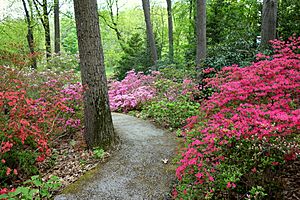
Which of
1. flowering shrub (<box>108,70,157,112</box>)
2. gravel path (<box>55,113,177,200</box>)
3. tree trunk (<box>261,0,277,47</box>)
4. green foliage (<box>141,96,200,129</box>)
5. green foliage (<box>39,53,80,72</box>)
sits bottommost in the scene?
gravel path (<box>55,113,177,200</box>)

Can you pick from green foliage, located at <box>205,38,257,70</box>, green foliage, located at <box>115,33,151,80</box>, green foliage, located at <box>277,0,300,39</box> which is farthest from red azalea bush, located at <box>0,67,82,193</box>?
green foliage, located at <box>277,0,300,39</box>

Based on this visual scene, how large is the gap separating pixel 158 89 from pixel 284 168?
17.8 ft

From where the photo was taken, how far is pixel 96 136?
423 cm

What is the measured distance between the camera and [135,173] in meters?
3.63

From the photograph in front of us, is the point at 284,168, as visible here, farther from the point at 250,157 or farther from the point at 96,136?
the point at 96,136

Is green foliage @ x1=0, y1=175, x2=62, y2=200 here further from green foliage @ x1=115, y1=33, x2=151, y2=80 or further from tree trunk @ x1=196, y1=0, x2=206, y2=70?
green foliage @ x1=115, y1=33, x2=151, y2=80

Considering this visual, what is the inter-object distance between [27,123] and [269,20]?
6.41 m

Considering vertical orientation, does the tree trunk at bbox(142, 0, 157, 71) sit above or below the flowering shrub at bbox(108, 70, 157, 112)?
above

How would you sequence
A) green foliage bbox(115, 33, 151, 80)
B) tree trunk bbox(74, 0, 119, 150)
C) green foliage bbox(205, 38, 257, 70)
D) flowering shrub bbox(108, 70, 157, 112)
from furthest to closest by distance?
1. green foliage bbox(115, 33, 151, 80)
2. flowering shrub bbox(108, 70, 157, 112)
3. green foliage bbox(205, 38, 257, 70)
4. tree trunk bbox(74, 0, 119, 150)

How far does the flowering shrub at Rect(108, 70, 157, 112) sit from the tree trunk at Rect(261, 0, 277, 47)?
11.9 feet

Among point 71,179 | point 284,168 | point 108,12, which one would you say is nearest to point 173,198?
point 284,168

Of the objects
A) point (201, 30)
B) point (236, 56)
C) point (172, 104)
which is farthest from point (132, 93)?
point (236, 56)

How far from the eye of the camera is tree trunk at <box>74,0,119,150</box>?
397 centimetres

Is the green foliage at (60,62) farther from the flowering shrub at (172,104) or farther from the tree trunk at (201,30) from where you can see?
the tree trunk at (201,30)
